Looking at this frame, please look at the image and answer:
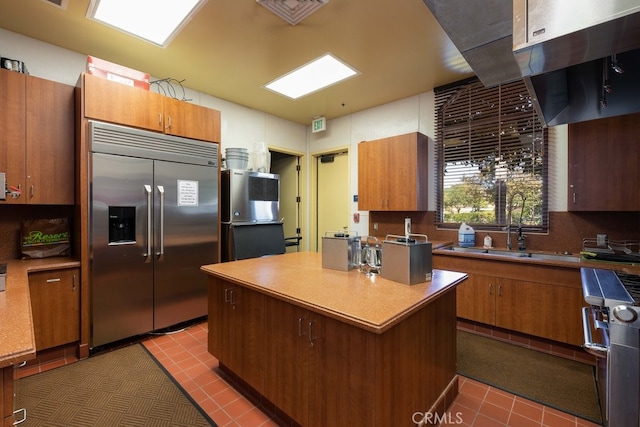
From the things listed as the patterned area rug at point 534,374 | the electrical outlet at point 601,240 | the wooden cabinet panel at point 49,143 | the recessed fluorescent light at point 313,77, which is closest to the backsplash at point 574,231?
the electrical outlet at point 601,240

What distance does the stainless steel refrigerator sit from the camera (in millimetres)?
2602

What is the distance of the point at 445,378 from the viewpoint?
1860mm

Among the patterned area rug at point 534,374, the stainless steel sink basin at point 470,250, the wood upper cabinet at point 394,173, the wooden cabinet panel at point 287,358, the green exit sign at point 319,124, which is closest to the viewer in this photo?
the wooden cabinet panel at point 287,358

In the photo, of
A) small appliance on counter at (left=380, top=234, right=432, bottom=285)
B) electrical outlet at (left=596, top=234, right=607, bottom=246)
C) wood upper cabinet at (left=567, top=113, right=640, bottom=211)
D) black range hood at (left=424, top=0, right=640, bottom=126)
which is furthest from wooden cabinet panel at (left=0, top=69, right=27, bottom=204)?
electrical outlet at (left=596, top=234, right=607, bottom=246)

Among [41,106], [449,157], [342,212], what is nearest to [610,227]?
[449,157]

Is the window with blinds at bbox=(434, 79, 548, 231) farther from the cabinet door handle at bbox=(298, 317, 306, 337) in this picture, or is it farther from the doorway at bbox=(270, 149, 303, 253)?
the cabinet door handle at bbox=(298, 317, 306, 337)

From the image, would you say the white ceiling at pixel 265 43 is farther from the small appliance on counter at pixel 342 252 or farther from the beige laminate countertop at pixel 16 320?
the beige laminate countertop at pixel 16 320

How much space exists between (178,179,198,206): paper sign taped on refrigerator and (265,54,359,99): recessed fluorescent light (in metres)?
1.59

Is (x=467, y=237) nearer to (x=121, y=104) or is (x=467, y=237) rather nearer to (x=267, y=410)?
(x=267, y=410)

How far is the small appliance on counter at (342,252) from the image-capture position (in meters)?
2.05

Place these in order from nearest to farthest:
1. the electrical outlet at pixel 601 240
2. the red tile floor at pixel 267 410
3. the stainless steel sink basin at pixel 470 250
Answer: the red tile floor at pixel 267 410
the electrical outlet at pixel 601 240
the stainless steel sink basin at pixel 470 250

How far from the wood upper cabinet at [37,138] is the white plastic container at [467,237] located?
415 cm

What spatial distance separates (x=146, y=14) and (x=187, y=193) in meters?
1.62

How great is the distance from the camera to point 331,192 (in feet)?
16.8
